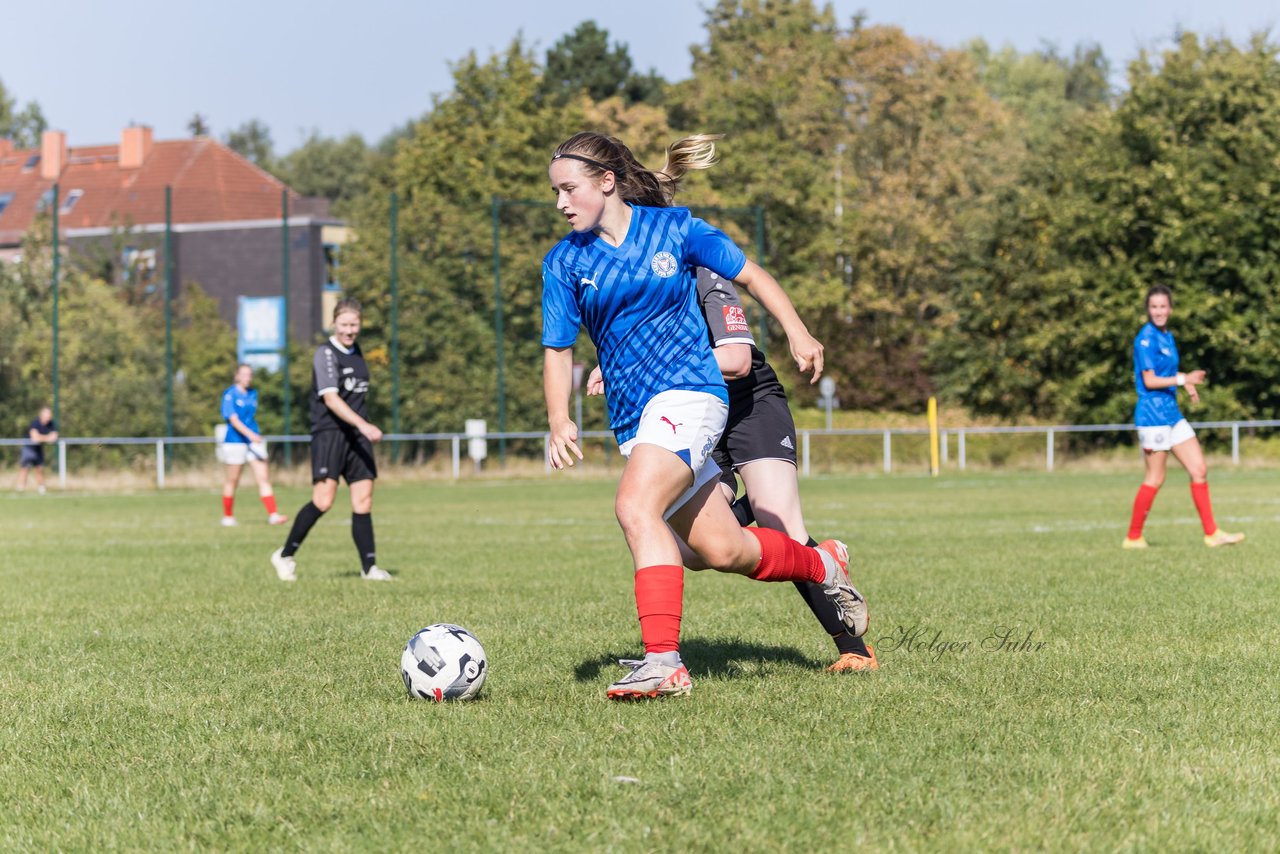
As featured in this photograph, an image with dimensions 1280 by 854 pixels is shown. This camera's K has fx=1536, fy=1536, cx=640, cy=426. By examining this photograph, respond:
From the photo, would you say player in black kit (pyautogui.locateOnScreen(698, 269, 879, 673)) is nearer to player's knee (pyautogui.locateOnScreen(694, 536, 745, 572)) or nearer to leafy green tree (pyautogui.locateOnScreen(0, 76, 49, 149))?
player's knee (pyautogui.locateOnScreen(694, 536, 745, 572))

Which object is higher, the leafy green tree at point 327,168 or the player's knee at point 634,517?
the leafy green tree at point 327,168

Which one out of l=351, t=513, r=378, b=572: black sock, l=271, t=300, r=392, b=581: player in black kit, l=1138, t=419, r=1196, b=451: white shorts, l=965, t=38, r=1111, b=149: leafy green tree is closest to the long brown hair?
l=271, t=300, r=392, b=581: player in black kit

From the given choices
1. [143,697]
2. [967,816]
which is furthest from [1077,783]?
[143,697]

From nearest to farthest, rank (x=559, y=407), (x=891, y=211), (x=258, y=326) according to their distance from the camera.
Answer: (x=559, y=407)
(x=258, y=326)
(x=891, y=211)

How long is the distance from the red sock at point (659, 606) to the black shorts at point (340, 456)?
→ 5955 millimetres

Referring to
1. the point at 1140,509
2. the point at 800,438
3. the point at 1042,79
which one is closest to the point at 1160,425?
the point at 1140,509

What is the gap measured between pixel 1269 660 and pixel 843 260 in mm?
46490

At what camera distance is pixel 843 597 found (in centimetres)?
597

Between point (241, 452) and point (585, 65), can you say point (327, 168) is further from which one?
point (241, 452)

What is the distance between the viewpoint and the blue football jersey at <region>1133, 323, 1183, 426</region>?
12.3 meters

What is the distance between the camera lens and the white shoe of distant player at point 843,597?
19.5 feet

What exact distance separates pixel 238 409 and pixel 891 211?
113 feet

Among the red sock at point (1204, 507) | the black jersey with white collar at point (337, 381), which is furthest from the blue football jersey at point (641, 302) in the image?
the red sock at point (1204, 507)

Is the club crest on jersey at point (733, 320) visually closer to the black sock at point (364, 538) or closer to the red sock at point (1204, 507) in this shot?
the black sock at point (364, 538)
